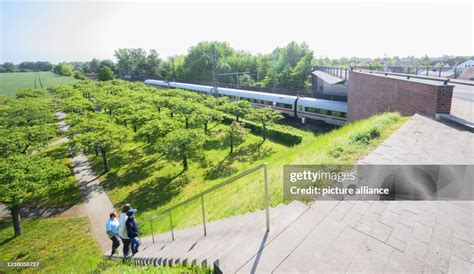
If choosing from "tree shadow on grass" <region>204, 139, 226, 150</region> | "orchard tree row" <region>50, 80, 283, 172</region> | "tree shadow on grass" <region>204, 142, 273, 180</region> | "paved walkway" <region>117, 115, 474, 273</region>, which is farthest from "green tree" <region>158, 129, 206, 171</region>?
"paved walkway" <region>117, 115, 474, 273</region>

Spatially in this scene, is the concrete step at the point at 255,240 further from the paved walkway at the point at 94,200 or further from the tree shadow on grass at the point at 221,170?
the tree shadow on grass at the point at 221,170

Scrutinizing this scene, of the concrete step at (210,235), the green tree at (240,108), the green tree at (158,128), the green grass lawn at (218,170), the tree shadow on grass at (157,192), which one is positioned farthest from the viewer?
the green tree at (240,108)

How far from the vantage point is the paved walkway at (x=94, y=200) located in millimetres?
10492

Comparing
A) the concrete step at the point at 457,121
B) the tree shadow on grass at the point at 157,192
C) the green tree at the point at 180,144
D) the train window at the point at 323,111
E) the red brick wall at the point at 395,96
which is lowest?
the tree shadow on grass at the point at 157,192

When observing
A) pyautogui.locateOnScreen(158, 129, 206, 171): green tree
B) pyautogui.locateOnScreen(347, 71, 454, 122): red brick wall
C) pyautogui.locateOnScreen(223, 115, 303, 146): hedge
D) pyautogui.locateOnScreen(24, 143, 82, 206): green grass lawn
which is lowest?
pyautogui.locateOnScreen(24, 143, 82, 206): green grass lawn

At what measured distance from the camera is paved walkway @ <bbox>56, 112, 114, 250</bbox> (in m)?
10.5

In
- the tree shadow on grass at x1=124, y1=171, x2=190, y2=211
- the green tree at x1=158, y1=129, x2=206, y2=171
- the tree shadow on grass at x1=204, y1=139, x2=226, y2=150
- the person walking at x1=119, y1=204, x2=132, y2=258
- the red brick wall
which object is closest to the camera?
the person walking at x1=119, y1=204, x2=132, y2=258

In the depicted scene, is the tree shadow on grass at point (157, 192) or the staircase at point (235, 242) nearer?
the staircase at point (235, 242)

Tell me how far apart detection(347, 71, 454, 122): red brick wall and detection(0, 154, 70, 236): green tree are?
48.8 ft

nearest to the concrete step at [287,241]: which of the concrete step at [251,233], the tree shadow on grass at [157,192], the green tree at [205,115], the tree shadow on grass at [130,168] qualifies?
the concrete step at [251,233]

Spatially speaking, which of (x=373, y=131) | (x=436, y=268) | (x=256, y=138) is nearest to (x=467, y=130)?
(x=373, y=131)

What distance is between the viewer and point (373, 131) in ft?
21.4

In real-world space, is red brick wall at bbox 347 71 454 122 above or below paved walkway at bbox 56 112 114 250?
above

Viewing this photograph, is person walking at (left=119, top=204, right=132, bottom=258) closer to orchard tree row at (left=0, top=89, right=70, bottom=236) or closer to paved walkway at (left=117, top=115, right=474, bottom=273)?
paved walkway at (left=117, top=115, right=474, bottom=273)
